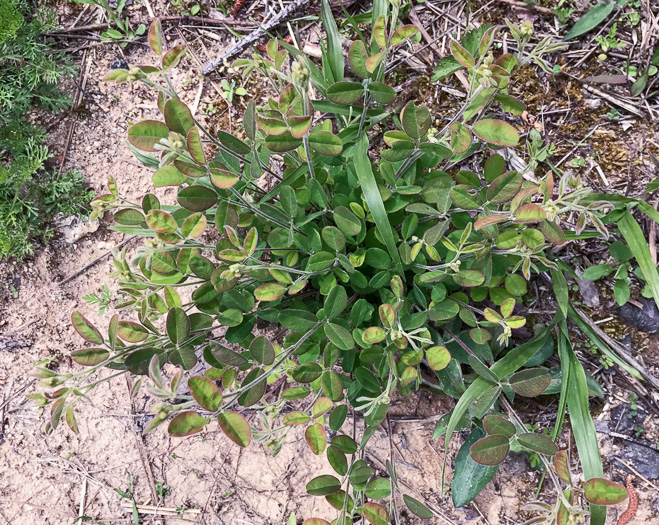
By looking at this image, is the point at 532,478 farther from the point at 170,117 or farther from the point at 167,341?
Result: the point at 170,117

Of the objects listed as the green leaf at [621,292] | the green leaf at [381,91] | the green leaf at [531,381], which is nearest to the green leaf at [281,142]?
the green leaf at [381,91]

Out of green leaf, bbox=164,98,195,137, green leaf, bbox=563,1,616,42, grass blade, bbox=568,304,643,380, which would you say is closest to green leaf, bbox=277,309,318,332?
green leaf, bbox=164,98,195,137

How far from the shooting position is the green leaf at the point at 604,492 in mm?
1043

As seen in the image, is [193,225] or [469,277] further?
[469,277]

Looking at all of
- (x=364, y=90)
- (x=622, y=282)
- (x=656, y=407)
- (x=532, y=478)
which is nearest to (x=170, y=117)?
(x=364, y=90)

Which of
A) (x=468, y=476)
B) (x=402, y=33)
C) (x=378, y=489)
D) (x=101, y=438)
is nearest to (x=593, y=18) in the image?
(x=402, y=33)

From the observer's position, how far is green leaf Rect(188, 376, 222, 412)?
102 centimetres

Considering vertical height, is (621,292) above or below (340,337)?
below

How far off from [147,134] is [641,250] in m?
1.68

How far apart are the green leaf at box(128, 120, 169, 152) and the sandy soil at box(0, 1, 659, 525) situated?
1.24 meters

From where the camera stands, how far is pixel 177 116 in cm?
105

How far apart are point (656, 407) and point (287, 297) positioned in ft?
5.39

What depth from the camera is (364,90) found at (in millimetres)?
1277

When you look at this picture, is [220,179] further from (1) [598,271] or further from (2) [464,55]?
(1) [598,271]
